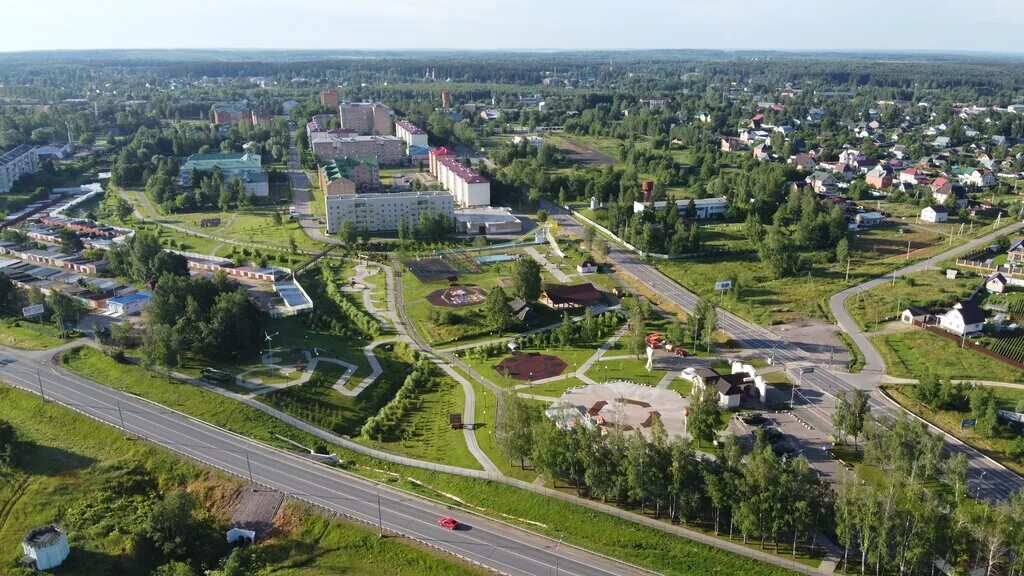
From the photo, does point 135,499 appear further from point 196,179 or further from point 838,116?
point 838,116

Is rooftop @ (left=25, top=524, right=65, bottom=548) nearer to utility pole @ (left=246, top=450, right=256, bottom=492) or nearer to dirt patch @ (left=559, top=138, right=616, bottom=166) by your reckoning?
utility pole @ (left=246, top=450, right=256, bottom=492)

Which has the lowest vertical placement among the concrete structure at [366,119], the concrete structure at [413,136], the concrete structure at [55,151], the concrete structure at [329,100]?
the concrete structure at [55,151]

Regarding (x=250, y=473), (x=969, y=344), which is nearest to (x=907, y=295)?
(x=969, y=344)

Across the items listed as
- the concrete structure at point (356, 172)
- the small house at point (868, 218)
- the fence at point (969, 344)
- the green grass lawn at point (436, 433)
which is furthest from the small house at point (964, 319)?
the concrete structure at point (356, 172)

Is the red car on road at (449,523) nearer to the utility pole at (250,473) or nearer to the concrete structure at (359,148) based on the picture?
the utility pole at (250,473)

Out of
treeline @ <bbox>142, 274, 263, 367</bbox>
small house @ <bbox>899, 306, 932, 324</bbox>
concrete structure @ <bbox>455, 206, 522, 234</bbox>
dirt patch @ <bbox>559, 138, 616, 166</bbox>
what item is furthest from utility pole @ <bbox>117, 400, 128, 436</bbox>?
dirt patch @ <bbox>559, 138, 616, 166</bbox>

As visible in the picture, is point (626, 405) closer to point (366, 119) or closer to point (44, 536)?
point (44, 536)
